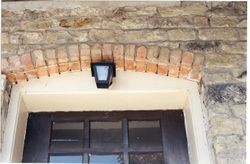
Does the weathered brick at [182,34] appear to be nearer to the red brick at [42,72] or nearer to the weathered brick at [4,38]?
the red brick at [42,72]

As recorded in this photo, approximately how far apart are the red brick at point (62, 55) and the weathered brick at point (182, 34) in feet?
2.47

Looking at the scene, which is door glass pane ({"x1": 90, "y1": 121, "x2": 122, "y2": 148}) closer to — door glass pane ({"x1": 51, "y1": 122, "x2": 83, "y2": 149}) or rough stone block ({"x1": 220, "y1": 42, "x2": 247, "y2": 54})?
door glass pane ({"x1": 51, "y1": 122, "x2": 83, "y2": 149})

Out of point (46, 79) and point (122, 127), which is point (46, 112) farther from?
point (122, 127)

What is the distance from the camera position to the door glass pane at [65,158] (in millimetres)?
3158

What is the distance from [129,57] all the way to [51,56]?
0.54 metres

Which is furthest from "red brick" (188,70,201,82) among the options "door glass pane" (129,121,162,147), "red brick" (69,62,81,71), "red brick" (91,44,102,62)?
"red brick" (69,62,81,71)

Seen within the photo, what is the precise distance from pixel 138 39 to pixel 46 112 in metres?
0.84

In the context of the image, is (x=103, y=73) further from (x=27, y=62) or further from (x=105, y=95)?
(x=27, y=62)

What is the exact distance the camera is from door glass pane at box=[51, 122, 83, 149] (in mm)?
3248

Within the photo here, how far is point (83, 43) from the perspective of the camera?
337 cm

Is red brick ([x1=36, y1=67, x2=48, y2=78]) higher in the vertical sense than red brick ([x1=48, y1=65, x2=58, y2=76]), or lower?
lower

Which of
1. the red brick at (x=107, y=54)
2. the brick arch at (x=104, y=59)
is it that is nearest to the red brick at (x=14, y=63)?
the brick arch at (x=104, y=59)

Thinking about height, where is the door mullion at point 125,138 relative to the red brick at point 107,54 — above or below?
below

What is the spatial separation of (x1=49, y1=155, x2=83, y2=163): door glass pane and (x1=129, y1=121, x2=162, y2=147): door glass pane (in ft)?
1.20
